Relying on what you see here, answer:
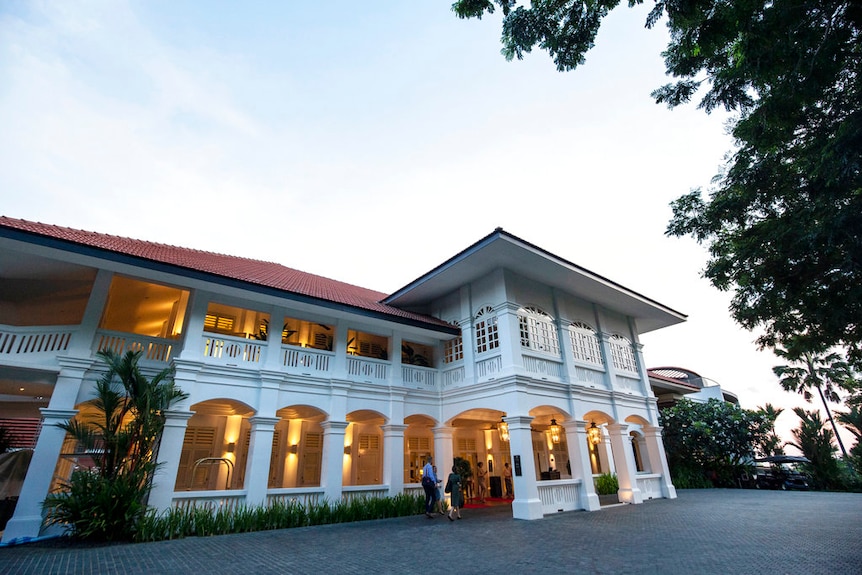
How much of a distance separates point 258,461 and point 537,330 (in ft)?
29.3

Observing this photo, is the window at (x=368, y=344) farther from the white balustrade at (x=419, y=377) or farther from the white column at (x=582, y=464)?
the white column at (x=582, y=464)

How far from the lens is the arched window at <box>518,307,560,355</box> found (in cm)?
1333

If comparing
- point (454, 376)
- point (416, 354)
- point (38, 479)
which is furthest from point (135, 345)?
point (416, 354)

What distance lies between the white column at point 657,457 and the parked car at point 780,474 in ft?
23.7

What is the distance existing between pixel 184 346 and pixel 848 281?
46.4 ft

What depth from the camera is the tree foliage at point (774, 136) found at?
564 centimetres

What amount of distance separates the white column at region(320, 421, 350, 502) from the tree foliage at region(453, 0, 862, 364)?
10103 millimetres

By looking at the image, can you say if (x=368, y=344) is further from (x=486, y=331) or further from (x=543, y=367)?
(x=543, y=367)

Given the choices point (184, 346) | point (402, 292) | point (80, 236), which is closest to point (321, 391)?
point (184, 346)

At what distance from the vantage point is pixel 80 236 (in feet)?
31.8

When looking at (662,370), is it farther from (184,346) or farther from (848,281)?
(184,346)

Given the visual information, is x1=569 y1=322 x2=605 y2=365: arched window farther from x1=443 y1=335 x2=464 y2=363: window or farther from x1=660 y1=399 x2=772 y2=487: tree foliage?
x1=660 y1=399 x2=772 y2=487: tree foliage

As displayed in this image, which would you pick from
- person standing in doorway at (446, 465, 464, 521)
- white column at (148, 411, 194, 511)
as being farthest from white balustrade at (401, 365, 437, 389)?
white column at (148, 411, 194, 511)

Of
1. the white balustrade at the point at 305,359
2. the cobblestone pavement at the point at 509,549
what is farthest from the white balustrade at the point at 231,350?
the cobblestone pavement at the point at 509,549
